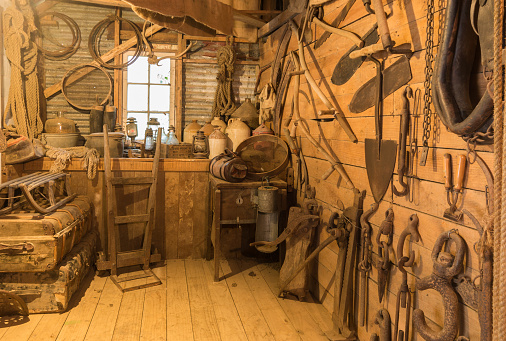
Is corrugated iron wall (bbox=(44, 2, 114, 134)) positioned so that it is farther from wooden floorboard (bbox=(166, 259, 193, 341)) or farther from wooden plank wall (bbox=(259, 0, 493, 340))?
wooden plank wall (bbox=(259, 0, 493, 340))

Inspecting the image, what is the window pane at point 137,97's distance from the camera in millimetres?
5656

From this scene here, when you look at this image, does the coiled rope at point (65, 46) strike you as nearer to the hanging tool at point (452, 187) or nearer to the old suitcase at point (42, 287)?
the old suitcase at point (42, 287)

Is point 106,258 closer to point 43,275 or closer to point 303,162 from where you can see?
point 43,275

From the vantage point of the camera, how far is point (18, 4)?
4.92 m

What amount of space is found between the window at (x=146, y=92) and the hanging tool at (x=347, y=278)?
3.31m

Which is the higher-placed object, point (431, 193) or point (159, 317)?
point (431, 193)

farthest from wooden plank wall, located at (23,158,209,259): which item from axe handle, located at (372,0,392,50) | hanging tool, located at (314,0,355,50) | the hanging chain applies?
the hanging chain

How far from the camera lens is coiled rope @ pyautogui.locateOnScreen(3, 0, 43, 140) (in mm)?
4816

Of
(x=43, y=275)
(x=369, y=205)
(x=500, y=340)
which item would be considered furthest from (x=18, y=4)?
(x=500, y=340)

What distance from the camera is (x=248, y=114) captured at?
5.25 m

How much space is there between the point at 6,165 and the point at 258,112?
9.08 feet

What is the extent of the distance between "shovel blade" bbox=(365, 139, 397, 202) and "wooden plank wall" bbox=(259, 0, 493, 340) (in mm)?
47

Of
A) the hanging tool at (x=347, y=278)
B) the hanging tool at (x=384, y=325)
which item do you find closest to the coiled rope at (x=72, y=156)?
the hanging tool at (x=347, y=278)

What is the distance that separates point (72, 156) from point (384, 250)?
3.29 m
